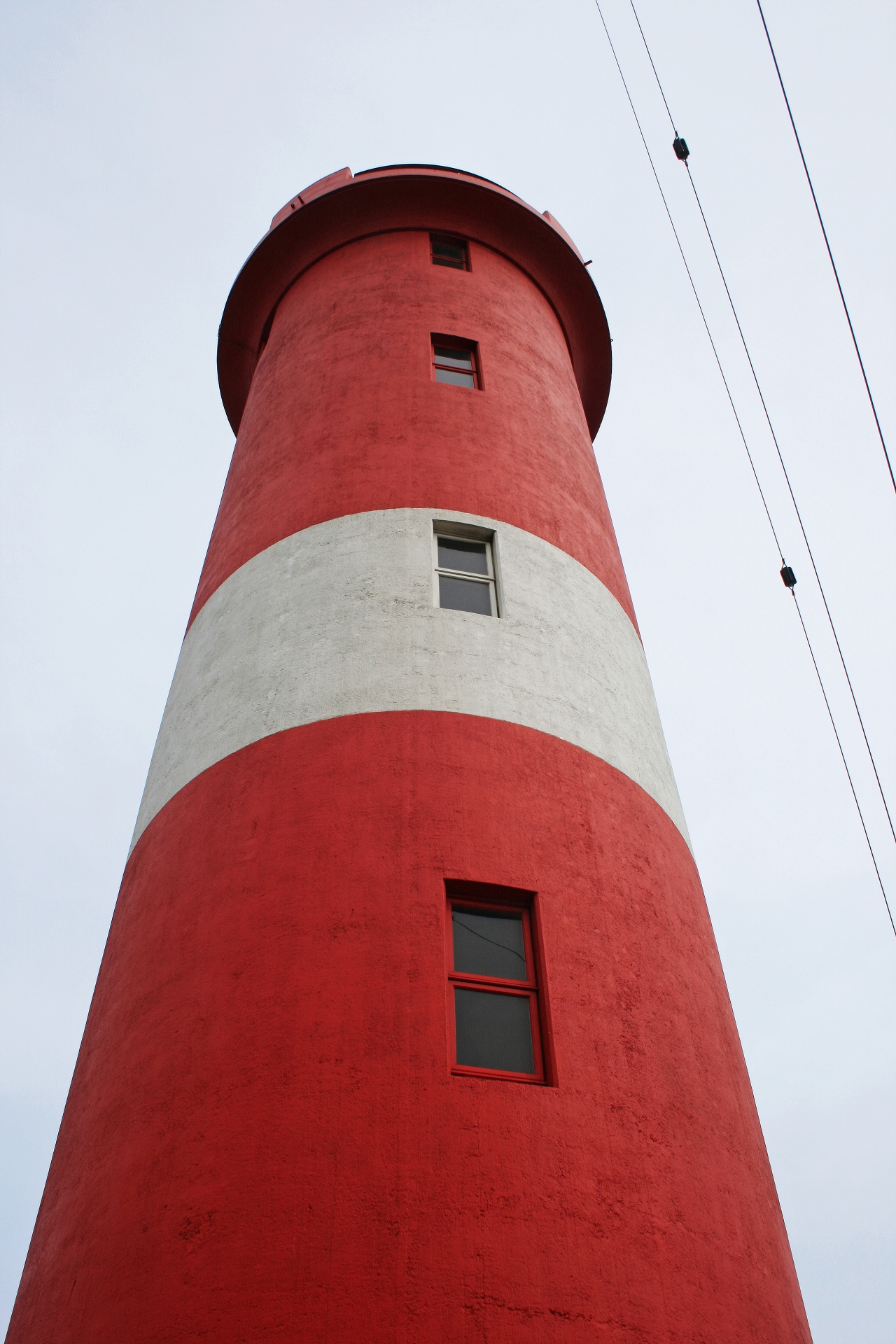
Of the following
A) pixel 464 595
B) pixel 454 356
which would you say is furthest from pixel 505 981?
pixel 454 356

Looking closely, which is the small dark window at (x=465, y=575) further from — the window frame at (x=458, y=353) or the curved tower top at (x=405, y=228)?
the curved tower top at (x=405, y=228)

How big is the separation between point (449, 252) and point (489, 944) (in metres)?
12.9

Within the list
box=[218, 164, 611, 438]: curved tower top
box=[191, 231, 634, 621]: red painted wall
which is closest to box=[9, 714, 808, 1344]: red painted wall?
box=[191, 231, 634, 621]: red painted wall

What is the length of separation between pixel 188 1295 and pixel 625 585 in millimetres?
9788

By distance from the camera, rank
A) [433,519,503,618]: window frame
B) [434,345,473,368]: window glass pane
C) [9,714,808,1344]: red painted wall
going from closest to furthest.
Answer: [9,714,808,1344]: red painted wall → [433,519,503,618]: window frame → [434,345,473,368]: window glass pane

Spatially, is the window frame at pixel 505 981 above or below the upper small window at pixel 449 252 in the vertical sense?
below

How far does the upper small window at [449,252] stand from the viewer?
1734 centimetres

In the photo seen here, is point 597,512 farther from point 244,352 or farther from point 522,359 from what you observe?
point 244,352

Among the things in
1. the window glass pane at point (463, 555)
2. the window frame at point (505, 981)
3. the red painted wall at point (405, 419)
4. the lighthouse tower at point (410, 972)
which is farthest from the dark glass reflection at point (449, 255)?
the window frame at point (505, 981)

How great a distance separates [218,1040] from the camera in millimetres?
7891

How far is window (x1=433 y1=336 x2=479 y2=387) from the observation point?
47.7 feet

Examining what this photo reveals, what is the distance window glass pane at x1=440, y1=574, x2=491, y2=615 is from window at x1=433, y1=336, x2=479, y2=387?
13.2 feet

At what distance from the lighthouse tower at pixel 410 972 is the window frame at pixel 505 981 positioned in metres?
0.03

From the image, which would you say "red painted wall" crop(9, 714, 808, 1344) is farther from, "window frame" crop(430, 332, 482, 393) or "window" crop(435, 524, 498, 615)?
"window frame" crop(430, 332, 482, 393)
